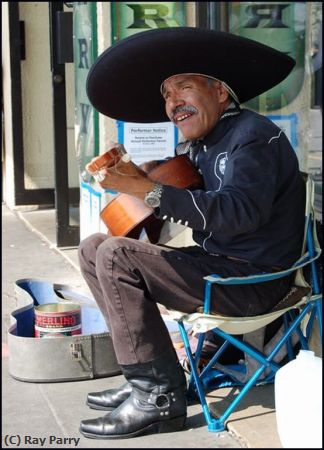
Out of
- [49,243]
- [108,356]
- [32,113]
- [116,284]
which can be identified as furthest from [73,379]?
[32,113]

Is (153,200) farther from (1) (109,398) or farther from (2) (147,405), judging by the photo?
(1) (109,398)

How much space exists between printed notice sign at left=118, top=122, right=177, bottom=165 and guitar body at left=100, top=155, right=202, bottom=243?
145 centimetres

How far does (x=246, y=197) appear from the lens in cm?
279

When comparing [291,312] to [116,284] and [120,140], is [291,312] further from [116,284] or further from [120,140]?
[120,140]

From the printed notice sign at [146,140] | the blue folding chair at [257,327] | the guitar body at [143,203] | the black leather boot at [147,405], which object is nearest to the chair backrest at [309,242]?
the blue folding chair at [257,327]

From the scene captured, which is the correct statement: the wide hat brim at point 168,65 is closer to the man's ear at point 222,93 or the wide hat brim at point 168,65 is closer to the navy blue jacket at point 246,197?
the man's ear at point 222,93

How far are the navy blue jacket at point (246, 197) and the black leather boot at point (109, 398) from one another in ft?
2.01

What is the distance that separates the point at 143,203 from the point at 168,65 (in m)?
0.51

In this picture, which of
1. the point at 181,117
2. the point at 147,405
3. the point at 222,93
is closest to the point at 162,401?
the point at 147,405

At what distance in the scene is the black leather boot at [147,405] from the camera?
299 centimetres

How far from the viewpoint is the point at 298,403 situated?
253 centimetres

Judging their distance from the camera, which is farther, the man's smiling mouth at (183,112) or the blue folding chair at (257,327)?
the man's smiling mouth at (183,112)

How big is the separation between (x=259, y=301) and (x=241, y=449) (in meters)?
0.50

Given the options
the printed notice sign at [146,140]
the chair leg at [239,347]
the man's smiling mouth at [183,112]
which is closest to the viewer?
the chair leg at [239,347]
